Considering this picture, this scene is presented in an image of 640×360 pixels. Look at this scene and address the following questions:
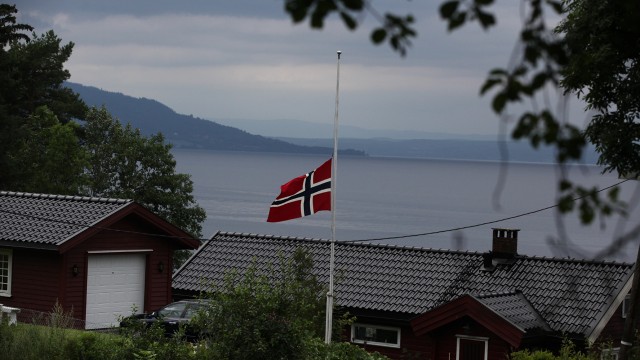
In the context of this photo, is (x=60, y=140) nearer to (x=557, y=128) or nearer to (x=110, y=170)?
(x=110, y=170)

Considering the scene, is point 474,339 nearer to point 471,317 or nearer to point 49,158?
point 471,317

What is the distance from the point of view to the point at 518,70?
5.36 meters

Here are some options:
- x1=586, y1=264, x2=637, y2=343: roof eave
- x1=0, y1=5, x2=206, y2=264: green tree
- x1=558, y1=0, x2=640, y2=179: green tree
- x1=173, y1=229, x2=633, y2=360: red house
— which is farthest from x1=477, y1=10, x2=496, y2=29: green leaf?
x1=0, y1=5, x2=206, y2=264: green tree

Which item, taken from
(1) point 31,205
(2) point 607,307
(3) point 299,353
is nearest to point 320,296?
(3) point 299,353

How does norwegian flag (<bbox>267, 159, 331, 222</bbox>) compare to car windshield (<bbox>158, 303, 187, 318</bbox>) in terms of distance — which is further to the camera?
car windshield (<bbox>158, 303, 187, 318</bbox>)

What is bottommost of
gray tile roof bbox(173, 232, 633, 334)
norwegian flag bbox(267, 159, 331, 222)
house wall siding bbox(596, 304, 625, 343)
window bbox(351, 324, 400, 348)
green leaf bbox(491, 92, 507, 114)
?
window bbox(351, 324, 400, 348)

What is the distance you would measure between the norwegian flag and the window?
7.79 meters

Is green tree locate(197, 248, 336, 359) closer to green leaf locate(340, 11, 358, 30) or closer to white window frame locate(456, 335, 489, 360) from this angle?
white window frame locate(456, 335, 489, 360)

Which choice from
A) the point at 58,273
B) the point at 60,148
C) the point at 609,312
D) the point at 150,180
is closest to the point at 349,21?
the point at 609,312

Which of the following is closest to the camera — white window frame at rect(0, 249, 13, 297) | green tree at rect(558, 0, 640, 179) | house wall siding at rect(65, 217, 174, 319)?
green tree at rect(558, 0, 640, 179)

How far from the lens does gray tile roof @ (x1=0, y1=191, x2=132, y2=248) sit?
33750 millimetres

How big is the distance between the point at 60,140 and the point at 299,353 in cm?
4267

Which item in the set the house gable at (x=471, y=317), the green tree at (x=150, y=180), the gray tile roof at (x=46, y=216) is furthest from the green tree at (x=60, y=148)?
the house gable at (x=471, y=317)

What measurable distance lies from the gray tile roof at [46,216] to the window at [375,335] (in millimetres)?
8316
